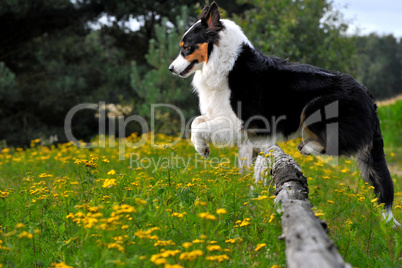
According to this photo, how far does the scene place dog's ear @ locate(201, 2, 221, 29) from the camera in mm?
3879

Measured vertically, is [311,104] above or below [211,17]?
below

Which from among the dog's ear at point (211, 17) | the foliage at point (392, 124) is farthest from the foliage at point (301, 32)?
the dog's ear at point (211, 17)

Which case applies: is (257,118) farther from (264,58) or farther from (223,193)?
(223,193)

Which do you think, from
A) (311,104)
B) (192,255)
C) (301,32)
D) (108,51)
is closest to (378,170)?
(311,104)

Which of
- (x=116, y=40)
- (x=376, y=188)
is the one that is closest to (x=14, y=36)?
(x=116, y=40)

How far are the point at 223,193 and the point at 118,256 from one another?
1.33m

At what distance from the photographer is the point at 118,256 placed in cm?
200

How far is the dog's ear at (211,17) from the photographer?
12.7ft

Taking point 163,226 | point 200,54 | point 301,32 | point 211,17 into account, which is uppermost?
point 301,32

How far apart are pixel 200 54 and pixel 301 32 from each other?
684 cm

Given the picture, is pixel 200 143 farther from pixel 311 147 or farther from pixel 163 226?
pixel 163 226

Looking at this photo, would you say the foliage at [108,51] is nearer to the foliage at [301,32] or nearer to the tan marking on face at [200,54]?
the foliage at [301,32]

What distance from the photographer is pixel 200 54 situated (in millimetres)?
3992

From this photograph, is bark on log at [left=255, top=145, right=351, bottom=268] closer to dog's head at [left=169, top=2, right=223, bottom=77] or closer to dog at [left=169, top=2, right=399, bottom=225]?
dog at [left=169, top=2, right=399, bottom=225]
